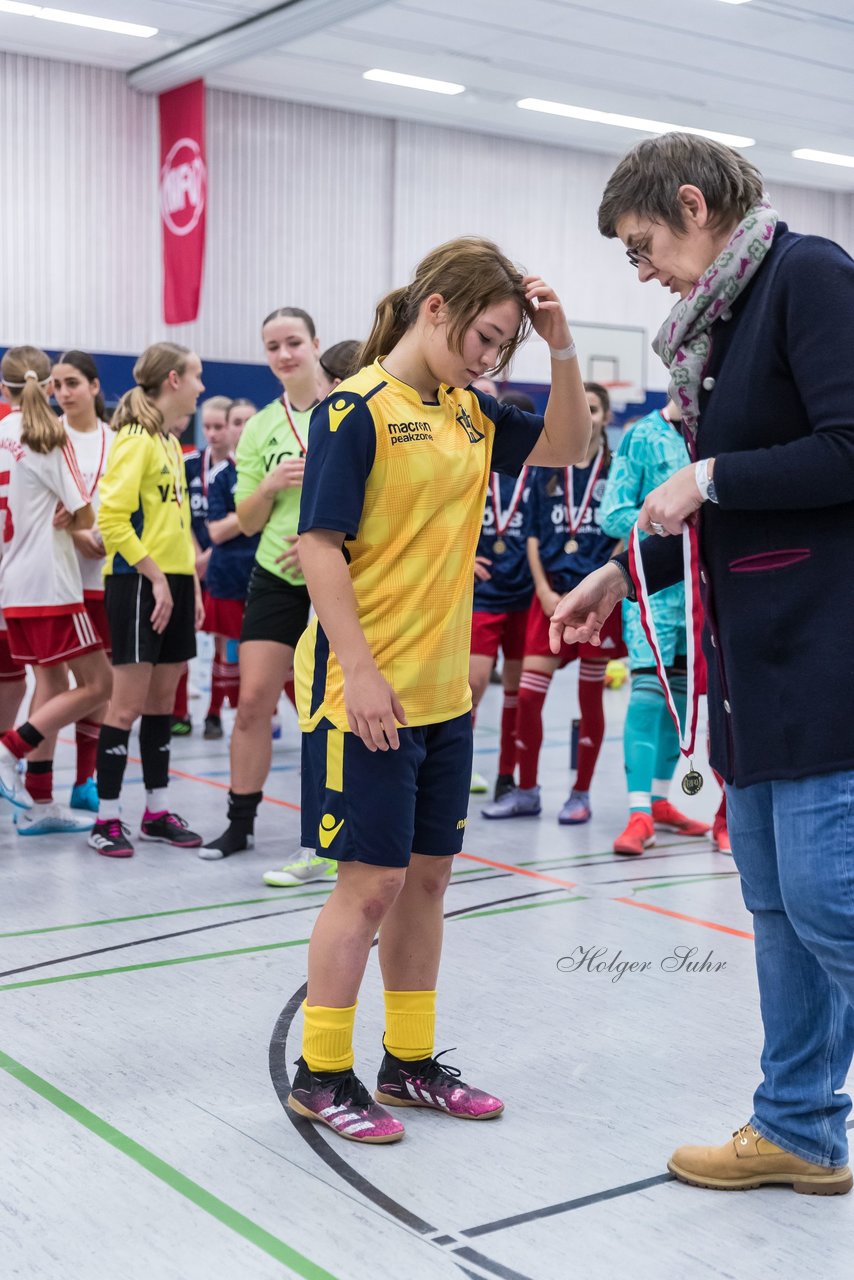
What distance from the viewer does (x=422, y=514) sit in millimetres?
2357

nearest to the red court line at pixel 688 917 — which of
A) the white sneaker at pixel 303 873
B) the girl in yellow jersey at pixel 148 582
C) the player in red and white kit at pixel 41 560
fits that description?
the white sneaker at pixel 303 873

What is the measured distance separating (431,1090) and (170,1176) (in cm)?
52

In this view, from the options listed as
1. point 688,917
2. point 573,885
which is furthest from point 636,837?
point 688,917

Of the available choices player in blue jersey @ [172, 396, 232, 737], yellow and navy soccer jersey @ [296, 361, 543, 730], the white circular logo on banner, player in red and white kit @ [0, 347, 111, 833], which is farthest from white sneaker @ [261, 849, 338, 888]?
the white circular logo on banner

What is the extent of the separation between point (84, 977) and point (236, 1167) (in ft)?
3.56

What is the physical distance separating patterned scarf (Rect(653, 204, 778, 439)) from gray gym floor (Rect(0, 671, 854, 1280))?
123 cm

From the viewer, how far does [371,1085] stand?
8.65ft

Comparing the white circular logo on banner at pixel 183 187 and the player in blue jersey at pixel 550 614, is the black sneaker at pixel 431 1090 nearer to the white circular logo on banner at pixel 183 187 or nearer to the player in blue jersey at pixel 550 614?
the player in blue jersey at pixel 550 614

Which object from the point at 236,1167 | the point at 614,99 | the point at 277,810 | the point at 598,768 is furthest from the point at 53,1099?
the point at 614,99

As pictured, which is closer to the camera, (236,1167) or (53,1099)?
(236,1167)

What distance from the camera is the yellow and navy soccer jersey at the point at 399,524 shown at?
2.28 metres

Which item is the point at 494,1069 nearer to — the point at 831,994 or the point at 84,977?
the point at 831,994

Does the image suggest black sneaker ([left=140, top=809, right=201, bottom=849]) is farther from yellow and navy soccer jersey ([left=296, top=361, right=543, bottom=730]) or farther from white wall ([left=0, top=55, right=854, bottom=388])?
white wall ([left=0, top=55, right=854, bottom=388])

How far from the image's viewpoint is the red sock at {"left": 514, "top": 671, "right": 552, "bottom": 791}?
512 cm
